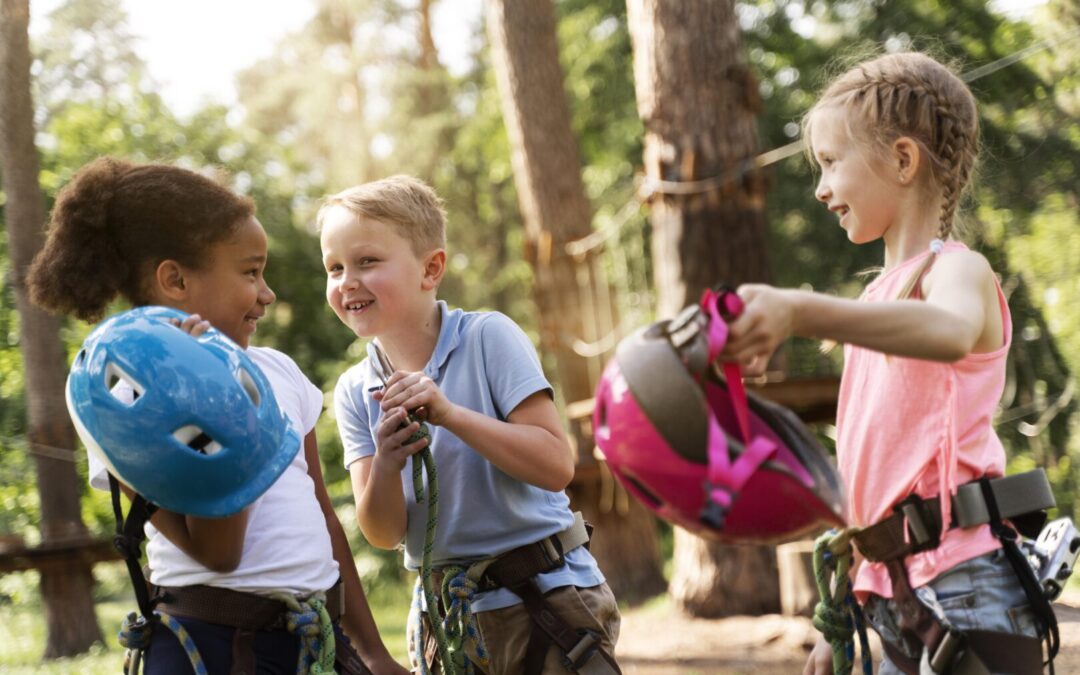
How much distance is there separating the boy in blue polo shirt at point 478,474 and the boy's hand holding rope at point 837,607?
1.92ft

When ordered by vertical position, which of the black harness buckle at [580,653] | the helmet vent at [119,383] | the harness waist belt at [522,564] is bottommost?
the black harness buckle at [580,653]

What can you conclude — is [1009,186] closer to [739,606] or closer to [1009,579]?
[739,606]

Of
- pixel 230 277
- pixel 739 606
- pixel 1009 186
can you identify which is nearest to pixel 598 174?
pixel 1009 186

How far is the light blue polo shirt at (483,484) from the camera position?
2996 millimetres

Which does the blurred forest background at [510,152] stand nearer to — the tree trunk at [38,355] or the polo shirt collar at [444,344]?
the tree trunk at [38,355]

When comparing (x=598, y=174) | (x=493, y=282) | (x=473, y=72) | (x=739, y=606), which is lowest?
(x=739, y=606)

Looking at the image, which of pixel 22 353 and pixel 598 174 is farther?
pixel 598 174

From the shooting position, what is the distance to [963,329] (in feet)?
6.69

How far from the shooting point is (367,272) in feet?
9.83

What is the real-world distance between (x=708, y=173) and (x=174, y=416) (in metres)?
6.46

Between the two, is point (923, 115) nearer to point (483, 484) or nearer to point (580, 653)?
point (483, 484)

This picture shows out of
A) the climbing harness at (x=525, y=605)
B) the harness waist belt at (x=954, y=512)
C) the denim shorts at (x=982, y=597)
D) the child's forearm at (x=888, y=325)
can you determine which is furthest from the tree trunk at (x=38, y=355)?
the child's forearm at (x=888, y=325)

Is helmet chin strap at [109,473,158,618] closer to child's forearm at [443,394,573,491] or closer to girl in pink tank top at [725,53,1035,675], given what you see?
child's forearm at [443,394,573,491]

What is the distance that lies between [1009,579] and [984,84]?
12.4 meters
